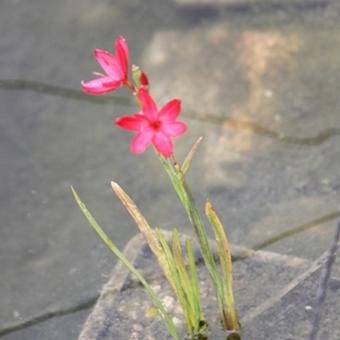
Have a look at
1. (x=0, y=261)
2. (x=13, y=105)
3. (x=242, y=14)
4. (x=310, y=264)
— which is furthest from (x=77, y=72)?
(x=310, y=264)

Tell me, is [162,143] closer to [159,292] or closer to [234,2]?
[159,292]

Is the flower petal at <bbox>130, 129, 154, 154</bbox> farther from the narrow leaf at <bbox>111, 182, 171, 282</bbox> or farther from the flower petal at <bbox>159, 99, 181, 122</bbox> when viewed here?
the narrow leaf at <bbox>111, 182, 171, 282</bbox>

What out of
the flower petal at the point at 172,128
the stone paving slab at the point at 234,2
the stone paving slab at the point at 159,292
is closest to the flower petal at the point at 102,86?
the flower petal at the point at 172,128

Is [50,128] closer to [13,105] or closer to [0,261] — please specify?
[13,105]

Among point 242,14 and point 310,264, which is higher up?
point 242,14

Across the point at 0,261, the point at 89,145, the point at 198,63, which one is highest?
the point at 198,63

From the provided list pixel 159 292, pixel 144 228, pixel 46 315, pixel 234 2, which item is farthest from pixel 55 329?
pixel 234 2

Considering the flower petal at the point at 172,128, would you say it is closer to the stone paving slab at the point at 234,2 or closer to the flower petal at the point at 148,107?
the flower petal at the point at 148,107
